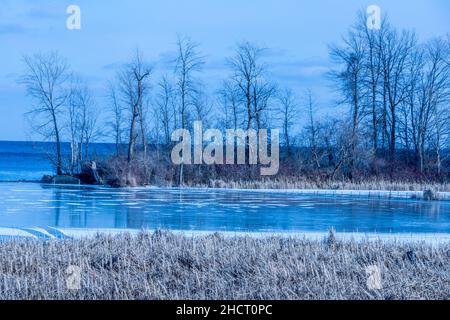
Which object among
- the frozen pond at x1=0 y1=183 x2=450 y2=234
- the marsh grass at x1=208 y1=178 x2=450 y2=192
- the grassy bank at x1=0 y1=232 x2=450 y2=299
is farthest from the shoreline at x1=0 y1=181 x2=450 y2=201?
the grassy bank at x1=0 y1=232 x2=450 y2=299

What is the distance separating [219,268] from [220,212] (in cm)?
866

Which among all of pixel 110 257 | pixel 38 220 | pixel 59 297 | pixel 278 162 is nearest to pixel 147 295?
pixel 59 297

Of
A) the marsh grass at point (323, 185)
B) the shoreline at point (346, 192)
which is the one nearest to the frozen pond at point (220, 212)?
the shoreline at point (346, 192)

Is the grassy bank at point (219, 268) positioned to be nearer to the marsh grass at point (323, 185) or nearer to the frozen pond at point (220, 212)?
the frozen pond at point (220, 212)

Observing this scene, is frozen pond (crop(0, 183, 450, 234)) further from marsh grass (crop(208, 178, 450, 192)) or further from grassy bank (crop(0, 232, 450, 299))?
grassy bank (crop(0, 232, 450, 299))

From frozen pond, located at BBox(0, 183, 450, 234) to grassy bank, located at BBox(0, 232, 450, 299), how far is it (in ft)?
10.7

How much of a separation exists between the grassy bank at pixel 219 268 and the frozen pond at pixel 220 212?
326 centimetres

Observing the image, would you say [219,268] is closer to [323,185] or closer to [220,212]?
[220,212]

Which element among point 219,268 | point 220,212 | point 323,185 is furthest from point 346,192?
point 219,268

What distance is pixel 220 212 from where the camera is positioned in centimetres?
1802

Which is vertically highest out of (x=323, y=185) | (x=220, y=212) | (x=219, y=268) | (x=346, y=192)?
(x=323, y=185)

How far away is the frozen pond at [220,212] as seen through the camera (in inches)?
587

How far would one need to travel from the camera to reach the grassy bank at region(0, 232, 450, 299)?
7.96 metres

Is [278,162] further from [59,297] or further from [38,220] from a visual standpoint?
[59,297]
